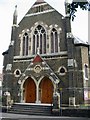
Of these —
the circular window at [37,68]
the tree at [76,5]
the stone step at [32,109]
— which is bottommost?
the stone step at [32,109]

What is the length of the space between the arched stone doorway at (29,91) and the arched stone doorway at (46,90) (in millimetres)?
1214

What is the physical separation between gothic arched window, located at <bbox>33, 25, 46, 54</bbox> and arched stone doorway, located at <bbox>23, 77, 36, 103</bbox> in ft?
12.5

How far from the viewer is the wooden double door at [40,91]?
23.3m

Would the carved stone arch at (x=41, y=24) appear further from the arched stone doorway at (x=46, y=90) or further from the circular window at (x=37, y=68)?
the arched stone doorway at (x=46, y=90)

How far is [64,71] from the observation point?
22.1 metres

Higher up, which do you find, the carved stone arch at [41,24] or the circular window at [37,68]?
the carved stone arch at [41,24]

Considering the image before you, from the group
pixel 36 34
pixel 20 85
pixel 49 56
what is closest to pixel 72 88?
Answer: pixel 49 56

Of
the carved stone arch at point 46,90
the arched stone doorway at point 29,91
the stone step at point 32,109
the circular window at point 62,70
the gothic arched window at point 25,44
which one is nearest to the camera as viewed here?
the stone step at point 32,109

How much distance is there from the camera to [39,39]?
2466 cm

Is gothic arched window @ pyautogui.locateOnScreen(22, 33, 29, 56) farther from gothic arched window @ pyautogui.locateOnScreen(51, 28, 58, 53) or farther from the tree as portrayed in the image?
the tree

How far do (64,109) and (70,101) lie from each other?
1726 millimetres

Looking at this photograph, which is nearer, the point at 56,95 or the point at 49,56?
the point at 56,95

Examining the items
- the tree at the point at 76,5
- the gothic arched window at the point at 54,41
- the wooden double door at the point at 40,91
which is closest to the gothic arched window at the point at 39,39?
the gothic arched window at the point at 54,41

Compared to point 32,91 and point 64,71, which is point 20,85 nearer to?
point 32,91
